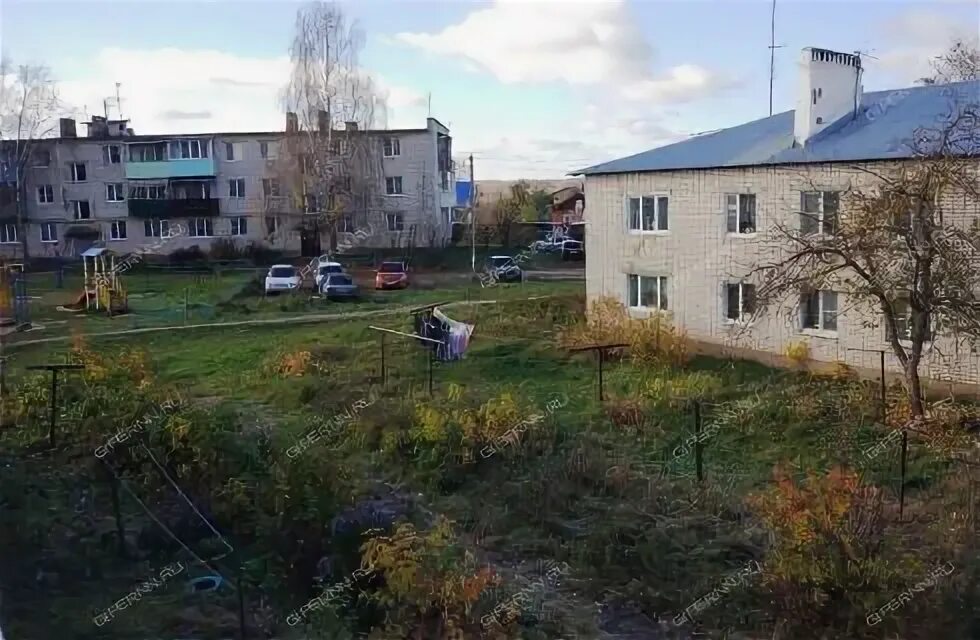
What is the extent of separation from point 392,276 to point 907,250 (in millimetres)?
1983

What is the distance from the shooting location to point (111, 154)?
2.89 m

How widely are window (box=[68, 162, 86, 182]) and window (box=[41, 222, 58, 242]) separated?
0.19 metres

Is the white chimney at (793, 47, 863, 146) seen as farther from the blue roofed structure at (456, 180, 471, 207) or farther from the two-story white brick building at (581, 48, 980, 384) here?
the blue roofed structure at (456, 180, 471, 207)

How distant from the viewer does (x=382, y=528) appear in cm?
274

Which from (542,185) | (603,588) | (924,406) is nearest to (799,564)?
(603,588)

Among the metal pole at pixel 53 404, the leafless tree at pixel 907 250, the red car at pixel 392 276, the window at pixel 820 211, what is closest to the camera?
the metal pole at pixel 53 404

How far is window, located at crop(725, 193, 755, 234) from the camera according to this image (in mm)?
3559

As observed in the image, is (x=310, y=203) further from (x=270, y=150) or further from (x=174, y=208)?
(x=174, y=208)

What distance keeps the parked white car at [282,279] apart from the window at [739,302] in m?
1.67

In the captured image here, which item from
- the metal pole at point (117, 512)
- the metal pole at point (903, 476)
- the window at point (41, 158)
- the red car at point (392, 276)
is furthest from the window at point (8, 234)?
the metal pole at point (903, 476)

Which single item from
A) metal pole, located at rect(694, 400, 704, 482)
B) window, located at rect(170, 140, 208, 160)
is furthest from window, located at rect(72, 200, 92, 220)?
metal pole, located at rect(694, 400, 704, 482)

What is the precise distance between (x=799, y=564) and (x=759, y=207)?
160 centimetres

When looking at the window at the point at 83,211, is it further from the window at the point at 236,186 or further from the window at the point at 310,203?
the window at the point at 310,203

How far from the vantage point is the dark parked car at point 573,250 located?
3309mm
